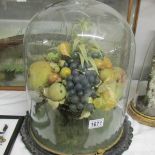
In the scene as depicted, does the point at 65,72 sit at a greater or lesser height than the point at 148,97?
greater

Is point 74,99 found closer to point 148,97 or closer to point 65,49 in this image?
point 65,49

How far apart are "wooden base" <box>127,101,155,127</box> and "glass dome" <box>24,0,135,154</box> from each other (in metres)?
0.07

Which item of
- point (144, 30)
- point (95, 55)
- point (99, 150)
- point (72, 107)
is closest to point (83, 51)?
point (95, 55)

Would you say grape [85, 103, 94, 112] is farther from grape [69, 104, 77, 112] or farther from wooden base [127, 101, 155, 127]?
wooden base [127, 101, 155, 127]

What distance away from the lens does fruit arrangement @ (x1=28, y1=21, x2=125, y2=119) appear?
64cm

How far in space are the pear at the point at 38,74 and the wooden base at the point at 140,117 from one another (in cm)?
33

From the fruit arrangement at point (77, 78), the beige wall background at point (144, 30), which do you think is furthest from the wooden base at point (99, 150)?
the beige wall background at point (144, 30)

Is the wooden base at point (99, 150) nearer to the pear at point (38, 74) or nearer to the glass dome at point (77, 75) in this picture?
the glass dome at point (77, 75)

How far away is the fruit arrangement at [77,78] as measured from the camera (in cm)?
64

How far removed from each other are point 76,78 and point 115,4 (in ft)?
1.45

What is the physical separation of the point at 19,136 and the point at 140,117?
1.19 ft

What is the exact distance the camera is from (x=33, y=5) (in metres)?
0.98

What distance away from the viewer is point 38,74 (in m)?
0.69

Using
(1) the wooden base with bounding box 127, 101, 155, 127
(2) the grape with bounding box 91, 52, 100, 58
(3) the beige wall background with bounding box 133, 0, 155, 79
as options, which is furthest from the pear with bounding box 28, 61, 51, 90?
(3) the beige wall background with bounding box 133, 0, 155, 79
